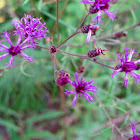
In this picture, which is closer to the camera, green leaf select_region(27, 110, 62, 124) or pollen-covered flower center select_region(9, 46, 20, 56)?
pollen-covered flower center select_region(9, 46, 20, 56)

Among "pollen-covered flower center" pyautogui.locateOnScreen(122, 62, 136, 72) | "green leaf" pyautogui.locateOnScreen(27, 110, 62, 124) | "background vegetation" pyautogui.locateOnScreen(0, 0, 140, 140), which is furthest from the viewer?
"green leaf" pyautogui.locateOnScreen(27, 110, 62, 124)

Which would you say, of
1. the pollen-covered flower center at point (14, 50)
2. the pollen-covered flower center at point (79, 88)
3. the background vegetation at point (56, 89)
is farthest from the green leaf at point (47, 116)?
the pollen-covered flower center at point (14, 50)

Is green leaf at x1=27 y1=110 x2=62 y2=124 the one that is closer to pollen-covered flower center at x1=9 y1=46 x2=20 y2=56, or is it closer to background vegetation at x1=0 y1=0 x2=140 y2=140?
background vegetation at x1=0 y1=0 x2=140 y2=140

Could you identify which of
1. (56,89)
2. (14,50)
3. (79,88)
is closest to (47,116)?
(56,89)

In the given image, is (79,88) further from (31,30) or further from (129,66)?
(31,30)

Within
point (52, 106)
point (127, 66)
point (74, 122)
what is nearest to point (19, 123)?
point (52, 106)

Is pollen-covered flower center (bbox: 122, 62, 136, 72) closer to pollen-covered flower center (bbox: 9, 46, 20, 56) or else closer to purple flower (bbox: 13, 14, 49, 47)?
purple flower (bbox: 13, 14, 49, 47)

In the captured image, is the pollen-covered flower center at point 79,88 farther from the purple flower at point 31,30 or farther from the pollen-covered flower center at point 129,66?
the purple flower at point 31,30

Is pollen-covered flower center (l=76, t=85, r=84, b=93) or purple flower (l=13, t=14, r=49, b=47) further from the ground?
purple flower (l=13, t=14, r=49, b=47)

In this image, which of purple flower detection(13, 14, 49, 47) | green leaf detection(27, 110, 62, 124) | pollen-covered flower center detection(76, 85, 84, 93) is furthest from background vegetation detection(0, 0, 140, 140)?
pollen-covered flower center detection(76, 85, 84, 93)

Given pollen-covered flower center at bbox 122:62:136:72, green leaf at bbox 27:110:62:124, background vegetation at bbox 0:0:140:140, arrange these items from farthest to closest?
green leaf at bbox 27:110:62:124 → background vegetation at bbox 0:0:140:140 → pollen-covered flower center at bbox 122:62:136:72

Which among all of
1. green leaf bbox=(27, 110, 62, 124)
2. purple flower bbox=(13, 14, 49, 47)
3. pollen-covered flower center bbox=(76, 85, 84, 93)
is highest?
purple flower bbox=(13, 14, 49, 47)
